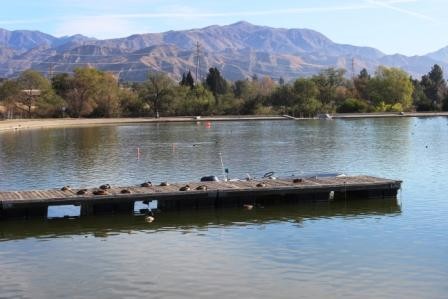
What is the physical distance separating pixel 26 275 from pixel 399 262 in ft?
39.3

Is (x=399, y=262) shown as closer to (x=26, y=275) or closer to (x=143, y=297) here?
(x=143, y=297)

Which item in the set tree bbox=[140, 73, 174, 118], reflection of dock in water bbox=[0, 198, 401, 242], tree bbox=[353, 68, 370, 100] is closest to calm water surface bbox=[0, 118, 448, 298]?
reflection of dock in water bbox=[0, 198, 401, 242]

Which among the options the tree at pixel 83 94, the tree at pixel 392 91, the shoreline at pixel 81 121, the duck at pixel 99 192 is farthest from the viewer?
the tree at pixel 392 91

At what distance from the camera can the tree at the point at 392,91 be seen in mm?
156375

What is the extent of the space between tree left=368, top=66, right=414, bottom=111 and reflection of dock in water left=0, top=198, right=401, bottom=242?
422 feet

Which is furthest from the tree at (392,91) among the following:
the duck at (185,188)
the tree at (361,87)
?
the duck at (185,188)

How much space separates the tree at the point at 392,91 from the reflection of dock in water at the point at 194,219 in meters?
129

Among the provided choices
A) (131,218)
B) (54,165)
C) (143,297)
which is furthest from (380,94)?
(143,297)

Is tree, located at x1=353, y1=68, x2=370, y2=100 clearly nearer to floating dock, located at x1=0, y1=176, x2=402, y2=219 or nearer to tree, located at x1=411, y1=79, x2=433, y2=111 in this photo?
tree, located at x1=411, y1=79, x2=433, y2=111

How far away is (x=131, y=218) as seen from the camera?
28.8 metres

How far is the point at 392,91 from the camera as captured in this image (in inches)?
6147

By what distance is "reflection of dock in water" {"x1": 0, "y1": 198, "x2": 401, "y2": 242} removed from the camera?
26.3 metres

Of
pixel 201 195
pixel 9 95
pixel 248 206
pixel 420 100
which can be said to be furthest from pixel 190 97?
pixel 201 195

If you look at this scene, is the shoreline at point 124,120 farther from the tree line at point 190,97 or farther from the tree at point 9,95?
the tree at point 9,95
